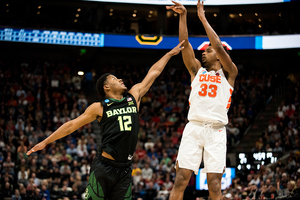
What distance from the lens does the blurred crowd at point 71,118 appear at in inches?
532

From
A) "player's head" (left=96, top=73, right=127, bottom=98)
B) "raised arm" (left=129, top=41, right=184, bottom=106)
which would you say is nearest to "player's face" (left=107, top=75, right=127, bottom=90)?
"player's head" (left=96, top=73, right=127, bottom=98)

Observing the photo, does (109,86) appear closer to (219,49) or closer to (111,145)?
(111,145)

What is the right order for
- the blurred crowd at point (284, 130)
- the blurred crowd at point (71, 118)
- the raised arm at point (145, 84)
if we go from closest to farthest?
the raised arm at point (145, 84) → the blurred crowd at point (71, 118) → the blurred crowd at point (284, 130)

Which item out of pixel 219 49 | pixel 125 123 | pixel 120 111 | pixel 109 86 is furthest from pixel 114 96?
pixel 219 49

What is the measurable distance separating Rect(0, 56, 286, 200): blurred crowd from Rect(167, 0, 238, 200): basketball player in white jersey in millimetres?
8050

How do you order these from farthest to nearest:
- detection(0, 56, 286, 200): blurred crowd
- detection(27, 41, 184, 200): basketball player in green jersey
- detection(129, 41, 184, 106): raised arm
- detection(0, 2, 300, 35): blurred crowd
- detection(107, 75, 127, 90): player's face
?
detection(0, 2, 300, 35): blurred crowd, detection(0, 56, 286, 200): blurred crowd, detection(129, 41, 184, 106): raised arm, detection(107, 75, 127, 90): player's face, detection(27, 41, 184, 200): basketball player in green jersey

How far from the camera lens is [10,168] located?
13758 millimetres

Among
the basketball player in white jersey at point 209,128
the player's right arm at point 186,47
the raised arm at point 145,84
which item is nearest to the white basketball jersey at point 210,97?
the basketball player in white jersey at point 209,128

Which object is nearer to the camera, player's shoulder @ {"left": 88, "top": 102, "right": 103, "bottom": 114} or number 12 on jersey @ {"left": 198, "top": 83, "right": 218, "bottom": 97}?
player's shoulder @ {"left": 88, "top": 102, "right": 103, "bottom": 114}

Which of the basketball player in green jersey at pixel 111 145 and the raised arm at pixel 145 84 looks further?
the raised arm at pixel 145 84

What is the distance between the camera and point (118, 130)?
16.0 ft

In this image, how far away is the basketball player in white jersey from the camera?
541 centimetres

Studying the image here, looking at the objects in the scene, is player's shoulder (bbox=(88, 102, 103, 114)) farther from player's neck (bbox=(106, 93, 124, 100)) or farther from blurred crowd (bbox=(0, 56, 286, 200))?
blurred crowd (bbox=(0, 56, 286, 200))

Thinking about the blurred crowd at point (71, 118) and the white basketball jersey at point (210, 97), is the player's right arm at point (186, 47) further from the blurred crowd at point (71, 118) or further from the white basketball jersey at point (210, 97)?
the blurred crowd at point (71, 118)
